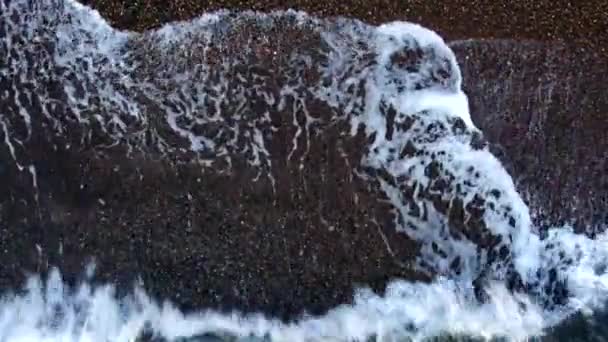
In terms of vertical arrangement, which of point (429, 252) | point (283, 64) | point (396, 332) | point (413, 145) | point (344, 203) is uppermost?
point (283, 64)

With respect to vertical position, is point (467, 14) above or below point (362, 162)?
above

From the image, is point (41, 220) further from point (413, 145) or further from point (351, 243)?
point (413, 145)

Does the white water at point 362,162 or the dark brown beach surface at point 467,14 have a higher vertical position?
the dark brown beach surface at point 467,14

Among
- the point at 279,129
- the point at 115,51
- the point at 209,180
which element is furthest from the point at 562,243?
the point at 115,51

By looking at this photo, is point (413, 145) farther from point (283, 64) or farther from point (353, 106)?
point (283, 64)

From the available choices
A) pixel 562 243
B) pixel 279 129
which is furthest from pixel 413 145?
pixel 562 243

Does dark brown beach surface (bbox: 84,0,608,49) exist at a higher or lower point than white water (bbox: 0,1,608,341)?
higher

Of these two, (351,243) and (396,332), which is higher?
(351,243)
